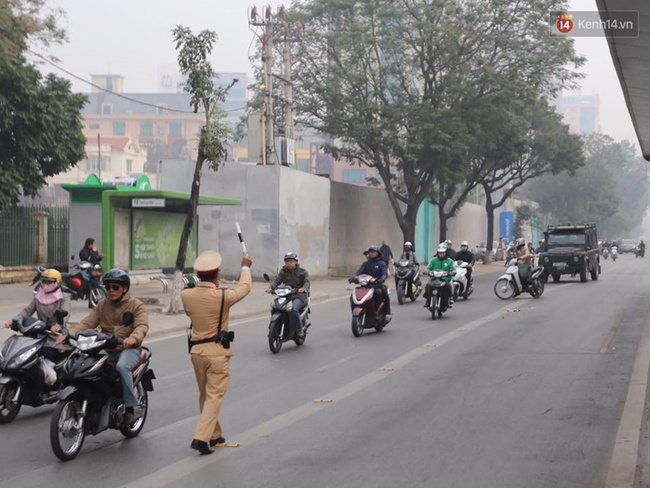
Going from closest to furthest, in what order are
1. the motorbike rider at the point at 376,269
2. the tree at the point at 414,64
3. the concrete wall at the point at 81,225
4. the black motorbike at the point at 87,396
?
the black motorbike at the point at 87,396
the motorbike rider at the point at 376,269
the concrete wall at the point at 81,225
the tree at the point at 414,64

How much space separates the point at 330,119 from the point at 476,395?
1248 inches

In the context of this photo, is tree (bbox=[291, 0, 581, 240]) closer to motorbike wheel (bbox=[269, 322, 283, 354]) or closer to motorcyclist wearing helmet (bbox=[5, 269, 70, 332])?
motorbike wheel (bbox=[269, 322, 283, 354])

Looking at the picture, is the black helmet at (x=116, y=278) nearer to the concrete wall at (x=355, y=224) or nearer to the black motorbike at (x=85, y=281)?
the black motorbike at (x=85, y=281)

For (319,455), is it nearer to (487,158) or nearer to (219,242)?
(219,242)

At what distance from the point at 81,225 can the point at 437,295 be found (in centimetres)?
1191

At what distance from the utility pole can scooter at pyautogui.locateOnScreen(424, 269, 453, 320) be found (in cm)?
1392

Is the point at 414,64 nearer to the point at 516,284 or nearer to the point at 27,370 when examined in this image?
the point at 516,284

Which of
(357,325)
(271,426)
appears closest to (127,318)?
(271,426)

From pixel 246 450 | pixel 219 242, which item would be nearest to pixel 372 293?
pixel 246 450

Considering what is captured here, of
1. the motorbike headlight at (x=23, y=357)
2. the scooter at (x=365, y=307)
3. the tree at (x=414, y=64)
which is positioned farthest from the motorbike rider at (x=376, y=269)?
the tree at (x=414, y=64)

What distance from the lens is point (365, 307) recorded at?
60.6 ft

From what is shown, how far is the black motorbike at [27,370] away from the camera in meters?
9.64

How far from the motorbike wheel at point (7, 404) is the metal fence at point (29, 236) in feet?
69.7

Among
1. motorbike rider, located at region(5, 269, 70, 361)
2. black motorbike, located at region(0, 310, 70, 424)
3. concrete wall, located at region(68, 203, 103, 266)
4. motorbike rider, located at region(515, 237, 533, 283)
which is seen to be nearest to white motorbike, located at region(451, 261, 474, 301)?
motorbike rider, located at region(515, 237, 533, 283)
